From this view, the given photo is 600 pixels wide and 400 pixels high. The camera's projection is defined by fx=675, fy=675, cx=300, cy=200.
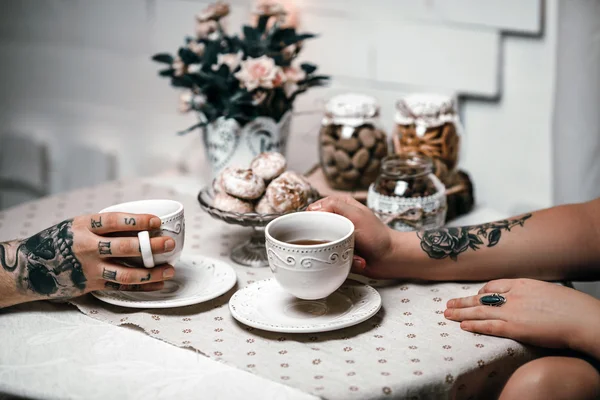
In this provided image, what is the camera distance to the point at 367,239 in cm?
110

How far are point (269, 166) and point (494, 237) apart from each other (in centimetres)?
41

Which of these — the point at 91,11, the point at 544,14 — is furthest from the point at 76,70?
the point at 544,14

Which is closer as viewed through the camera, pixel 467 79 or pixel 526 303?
pixel 526 303

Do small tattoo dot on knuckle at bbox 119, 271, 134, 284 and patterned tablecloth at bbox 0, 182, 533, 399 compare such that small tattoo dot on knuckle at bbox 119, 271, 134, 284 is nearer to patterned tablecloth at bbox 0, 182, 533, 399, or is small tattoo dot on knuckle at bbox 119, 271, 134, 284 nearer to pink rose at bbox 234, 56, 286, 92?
patterned tablecloth at bbox 0, 182, 533, 399

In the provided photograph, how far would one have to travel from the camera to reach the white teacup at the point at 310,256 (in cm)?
92

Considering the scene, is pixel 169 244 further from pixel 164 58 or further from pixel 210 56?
pixel 164 58

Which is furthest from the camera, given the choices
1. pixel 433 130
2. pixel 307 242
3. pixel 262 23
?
pixel 262 23

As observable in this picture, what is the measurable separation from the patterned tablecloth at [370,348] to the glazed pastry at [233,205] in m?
0.13

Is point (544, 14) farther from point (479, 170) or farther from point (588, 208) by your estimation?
point (588, 208)

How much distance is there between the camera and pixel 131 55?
246cm

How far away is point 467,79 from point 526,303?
939 mm

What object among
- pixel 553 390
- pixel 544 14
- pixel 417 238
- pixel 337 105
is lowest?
pixel 553 390

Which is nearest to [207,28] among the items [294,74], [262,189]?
[294,74]

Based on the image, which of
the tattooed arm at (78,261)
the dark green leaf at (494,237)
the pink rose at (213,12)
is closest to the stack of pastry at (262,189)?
the tattooed arm at (78,261)
